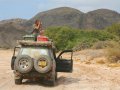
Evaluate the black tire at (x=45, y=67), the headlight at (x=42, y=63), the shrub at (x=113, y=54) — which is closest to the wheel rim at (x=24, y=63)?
the black tire at (x=45, y=67)

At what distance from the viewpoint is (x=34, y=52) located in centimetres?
2052

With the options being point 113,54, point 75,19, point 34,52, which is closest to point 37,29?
point 34,52

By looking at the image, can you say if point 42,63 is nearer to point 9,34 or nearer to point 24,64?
point 24,64

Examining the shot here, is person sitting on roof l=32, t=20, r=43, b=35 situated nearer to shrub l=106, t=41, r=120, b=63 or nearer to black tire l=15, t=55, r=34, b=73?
black tire l=15, t=55, r=34, b=73

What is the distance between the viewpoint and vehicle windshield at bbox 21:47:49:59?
20422mm

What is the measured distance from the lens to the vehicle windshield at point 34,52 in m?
20.4

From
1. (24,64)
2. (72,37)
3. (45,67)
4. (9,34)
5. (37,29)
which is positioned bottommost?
(9,34)

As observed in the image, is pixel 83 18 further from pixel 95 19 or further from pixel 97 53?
pixel 97 53

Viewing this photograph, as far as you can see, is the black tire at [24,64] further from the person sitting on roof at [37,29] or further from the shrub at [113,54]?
the shrub at [113,54]

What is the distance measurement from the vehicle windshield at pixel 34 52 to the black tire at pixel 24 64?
0.31 metres

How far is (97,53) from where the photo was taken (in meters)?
46.2

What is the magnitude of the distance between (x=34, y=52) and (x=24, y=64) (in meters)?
0.70

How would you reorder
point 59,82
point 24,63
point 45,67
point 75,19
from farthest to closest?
point 75,19 < point 59,82 < point 24,63 < point 45,67

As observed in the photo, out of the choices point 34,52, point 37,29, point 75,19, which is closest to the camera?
point 34,52
